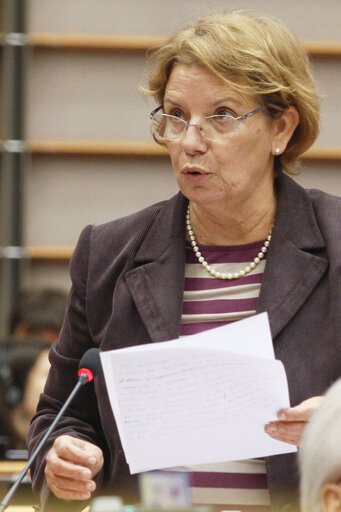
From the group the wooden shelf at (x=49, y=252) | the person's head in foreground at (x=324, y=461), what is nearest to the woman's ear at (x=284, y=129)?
the person's head in foreground at (x=324, y=461)

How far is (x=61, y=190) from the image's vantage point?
16.8 feet

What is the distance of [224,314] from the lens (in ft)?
6.37

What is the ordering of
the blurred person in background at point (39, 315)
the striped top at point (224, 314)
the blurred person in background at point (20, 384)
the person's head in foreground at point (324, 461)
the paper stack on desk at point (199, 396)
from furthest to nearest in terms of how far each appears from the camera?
the blurred person in background at point (39, 315) → the blurred person in background at point (20, 384) → the striped top at point (224, 314) → the paper stack on desk at point (199, 396) → the person's head in foreground at point (324, 461)

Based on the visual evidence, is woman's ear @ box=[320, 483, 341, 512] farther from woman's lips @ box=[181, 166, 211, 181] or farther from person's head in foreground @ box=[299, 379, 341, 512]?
woman's lips @ box=[181, 166, 211, 181]

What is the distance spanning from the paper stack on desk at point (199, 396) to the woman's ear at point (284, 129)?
50 cm

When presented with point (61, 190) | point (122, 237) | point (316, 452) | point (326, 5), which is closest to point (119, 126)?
point (61, 190)

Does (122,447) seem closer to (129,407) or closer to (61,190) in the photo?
(129,407)

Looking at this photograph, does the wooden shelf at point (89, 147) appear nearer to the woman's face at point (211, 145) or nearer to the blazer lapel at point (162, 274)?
the blazer lapel at point (162, 274)

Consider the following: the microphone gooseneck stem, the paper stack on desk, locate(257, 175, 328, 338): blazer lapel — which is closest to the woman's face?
locate(257, 175, 328, 338): blazer lapel

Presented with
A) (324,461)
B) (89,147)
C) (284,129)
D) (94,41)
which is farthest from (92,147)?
(324,461)

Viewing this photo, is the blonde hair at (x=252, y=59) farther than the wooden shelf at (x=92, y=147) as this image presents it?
No

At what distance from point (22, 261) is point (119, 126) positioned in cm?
87

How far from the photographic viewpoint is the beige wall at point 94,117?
5043mm

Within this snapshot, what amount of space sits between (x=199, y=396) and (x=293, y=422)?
17 cm
